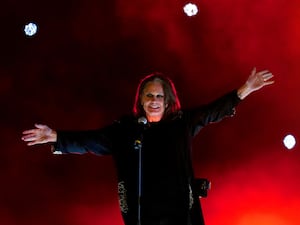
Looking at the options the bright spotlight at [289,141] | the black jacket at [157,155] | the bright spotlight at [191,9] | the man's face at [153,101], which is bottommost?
the black jacket at [157,155]

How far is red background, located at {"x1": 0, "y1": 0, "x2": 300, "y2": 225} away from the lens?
3080 millimetres

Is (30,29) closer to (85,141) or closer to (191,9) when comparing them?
(191,9)

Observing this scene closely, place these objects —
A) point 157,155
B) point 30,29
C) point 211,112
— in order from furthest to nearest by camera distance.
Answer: point 30,29 → point 211,112 → point 157,155

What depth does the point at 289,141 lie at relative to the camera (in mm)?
3084

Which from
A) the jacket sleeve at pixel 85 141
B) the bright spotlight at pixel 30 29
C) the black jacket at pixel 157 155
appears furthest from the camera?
the bright spotlight at pixel 30 29

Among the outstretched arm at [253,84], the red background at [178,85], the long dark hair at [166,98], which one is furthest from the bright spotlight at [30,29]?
the outstretched arm at [253,84]

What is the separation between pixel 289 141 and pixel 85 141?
139cm

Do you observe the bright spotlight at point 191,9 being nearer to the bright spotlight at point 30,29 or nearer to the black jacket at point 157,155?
the bright spotlight at point 30,29

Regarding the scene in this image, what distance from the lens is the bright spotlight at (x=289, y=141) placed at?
308 cm

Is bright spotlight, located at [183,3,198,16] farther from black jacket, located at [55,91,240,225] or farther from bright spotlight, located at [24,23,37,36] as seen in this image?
black jacket, located at [55,91,240,225]

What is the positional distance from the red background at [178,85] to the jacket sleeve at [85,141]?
36.0 inches

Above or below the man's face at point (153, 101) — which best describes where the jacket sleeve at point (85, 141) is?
below

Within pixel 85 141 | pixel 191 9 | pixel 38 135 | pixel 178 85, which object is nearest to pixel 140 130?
pixel 85 141

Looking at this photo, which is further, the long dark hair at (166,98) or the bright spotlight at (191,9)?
the bright spotlight at (191,9)
